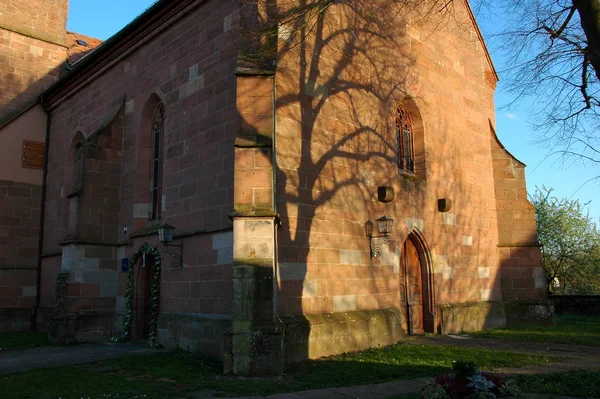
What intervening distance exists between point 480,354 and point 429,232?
4.09 m

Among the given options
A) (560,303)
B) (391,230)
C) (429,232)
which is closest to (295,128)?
(391,230)

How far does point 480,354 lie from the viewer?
375 inches

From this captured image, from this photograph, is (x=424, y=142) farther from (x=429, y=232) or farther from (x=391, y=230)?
(x=391, y=230)

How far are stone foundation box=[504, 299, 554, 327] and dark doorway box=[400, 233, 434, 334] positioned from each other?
3664 millimetres

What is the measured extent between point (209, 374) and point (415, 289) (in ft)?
21.7

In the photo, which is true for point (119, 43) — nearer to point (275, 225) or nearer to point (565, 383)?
point (275, 225)

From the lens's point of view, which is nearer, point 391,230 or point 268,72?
point 268,72

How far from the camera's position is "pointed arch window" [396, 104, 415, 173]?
43.5ft

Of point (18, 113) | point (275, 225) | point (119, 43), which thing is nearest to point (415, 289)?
point (275, 225)

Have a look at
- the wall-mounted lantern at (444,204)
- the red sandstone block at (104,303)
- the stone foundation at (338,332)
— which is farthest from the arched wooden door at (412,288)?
the red sandstone block at (104,303)

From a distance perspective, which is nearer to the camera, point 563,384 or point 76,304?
point 563,384

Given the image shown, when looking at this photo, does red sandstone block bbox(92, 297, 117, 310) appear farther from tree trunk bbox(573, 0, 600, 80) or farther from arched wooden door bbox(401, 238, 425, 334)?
tree trunk bbox(573, 0, 600, 80)

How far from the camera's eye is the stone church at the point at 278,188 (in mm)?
9086

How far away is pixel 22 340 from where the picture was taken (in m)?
13.3
